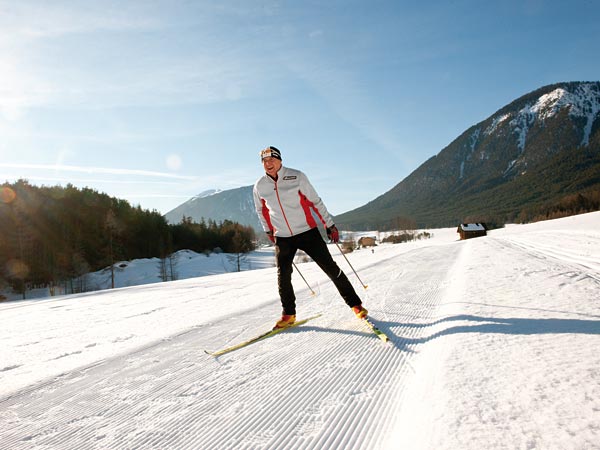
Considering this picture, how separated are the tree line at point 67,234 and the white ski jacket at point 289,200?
4174 cm

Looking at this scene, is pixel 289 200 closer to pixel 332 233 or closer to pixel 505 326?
pixel 332 233

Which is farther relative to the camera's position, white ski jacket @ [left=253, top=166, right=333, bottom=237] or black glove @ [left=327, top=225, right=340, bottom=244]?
black glove @ [left=327, top=225, right=340, bottom=244]

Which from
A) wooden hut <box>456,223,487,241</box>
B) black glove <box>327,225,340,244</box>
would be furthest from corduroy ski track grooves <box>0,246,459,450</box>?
wooden hut <box>456,223,487,241</box>

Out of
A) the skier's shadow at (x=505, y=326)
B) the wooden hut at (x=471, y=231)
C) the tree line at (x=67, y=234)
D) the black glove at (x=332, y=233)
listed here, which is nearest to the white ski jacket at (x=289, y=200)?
the black glove at (x=332, y=233)

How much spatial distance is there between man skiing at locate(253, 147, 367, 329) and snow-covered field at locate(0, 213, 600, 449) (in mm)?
351

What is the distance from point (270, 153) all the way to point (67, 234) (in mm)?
50002

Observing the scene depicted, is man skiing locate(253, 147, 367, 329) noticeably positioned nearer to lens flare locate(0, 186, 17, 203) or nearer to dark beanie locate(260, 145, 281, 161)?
dark beanie locate(260, 145, 281, 161)

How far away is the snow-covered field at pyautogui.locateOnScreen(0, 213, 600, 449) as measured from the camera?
4.41 ft

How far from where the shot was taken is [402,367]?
2.04 meters

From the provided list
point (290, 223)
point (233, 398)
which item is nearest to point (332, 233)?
point (290, 223)

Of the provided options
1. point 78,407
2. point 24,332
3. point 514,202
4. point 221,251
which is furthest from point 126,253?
point 514,202

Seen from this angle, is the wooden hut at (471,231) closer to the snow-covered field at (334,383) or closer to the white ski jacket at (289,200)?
the white ski jacket at (289,200)

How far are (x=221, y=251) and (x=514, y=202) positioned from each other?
188073 millimetres

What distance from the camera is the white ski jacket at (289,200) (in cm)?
352
